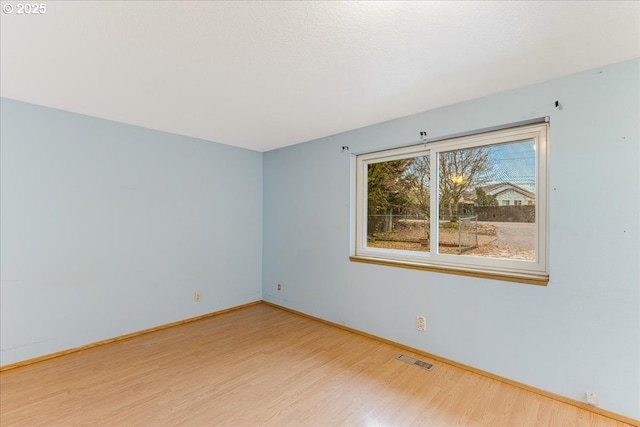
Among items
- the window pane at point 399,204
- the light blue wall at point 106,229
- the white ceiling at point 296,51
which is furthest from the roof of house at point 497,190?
the light blue wall at point 106,229

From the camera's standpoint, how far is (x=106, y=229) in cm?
296

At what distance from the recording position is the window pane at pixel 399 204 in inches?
115

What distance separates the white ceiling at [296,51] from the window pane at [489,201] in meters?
0.54

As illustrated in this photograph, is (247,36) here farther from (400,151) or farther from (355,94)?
(400,151)

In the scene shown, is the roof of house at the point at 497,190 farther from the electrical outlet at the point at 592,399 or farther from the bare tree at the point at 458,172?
the electrical outlet at the point at 592,399

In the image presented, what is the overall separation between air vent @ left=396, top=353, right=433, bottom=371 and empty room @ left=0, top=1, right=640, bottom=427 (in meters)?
0.02

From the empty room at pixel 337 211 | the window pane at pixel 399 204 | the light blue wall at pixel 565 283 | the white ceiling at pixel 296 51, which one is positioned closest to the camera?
the white ceiling at pixel 296 51

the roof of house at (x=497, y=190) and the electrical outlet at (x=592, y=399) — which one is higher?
the roof of house at (x=497, y=190)

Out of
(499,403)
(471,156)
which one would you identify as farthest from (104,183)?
(499,403)

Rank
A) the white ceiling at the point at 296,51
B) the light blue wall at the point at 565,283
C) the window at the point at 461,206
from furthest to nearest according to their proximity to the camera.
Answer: the window at the point at 461,206 → the light blue wall at the point at 565,283 → the white ceiling at the point at 296,51

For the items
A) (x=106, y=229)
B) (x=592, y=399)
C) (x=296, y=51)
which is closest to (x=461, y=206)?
(x=592, y=399)

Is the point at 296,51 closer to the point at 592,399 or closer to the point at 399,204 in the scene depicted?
the point at 399,204

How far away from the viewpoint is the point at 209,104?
8.41 feet

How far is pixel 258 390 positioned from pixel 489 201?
94.2 inches
